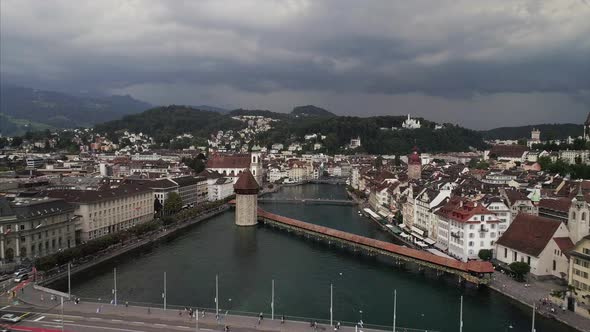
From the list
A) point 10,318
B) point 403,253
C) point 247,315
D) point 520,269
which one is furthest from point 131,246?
point 520,269

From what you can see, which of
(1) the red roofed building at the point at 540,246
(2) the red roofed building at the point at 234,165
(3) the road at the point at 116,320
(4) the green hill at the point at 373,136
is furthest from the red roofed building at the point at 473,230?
(4) the green hill at the point at 373,136

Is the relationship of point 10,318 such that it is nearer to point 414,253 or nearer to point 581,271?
point 414,253

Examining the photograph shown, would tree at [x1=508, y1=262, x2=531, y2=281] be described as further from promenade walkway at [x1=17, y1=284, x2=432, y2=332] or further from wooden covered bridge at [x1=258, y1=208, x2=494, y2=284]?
promenade walkway at [x1=17, y1=284, x2=432, y2=332]

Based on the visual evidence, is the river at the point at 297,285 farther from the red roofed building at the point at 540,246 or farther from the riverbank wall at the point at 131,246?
the red roofed building at the point at 540,246

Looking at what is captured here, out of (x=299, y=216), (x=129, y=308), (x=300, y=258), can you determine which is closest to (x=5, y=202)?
(x=129, y=308)

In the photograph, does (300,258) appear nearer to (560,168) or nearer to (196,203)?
(196,203)

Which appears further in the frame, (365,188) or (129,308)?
(365,188)
